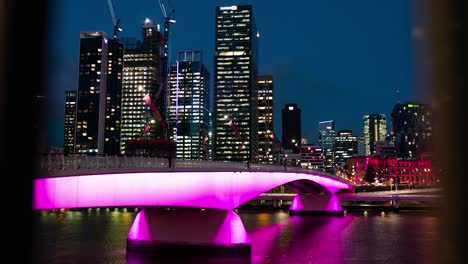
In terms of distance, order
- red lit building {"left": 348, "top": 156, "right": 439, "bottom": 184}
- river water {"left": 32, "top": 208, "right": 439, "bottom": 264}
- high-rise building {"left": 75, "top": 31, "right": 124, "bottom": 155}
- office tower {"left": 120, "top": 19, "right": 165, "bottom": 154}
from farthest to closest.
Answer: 1. red lit building {"left": 348, "top": 156, "right": 439, "bottom": 184}
2. high-rise building {"left": 75, "top": 31, "right": 124, "bottom": 155}
3. office tower {"left": 120, "top": 19, "right": 165, "bottom": 154}
4. river water {"left": 32, "top": 208, "right": 439, "bottom": 264}

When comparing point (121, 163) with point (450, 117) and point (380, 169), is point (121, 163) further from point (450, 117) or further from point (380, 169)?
point (380, 169)

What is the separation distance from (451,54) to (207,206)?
2600 cm

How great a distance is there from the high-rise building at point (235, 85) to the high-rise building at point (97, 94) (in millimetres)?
64049

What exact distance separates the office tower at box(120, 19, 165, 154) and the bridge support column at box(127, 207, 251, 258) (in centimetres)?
1128

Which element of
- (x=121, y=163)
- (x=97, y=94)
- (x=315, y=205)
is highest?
(x=97, y=94)

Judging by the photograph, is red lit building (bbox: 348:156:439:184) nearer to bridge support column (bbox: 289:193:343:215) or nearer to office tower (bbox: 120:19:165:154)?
bridge support column (bbox: 289:193:343:215)

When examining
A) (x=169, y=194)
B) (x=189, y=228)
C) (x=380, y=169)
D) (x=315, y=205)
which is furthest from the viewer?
(x=380, y=169)

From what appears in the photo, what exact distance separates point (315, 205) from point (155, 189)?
47246 mm

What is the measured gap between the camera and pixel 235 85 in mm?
162500

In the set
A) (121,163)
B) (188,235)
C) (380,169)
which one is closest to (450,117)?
(121,163)

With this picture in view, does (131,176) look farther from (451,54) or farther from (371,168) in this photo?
(371,168)

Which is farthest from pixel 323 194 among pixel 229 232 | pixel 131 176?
pixel 131 176

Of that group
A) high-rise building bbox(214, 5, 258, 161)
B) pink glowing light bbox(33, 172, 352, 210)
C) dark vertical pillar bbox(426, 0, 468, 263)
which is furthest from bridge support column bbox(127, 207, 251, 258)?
high-rise building bbox(214, 5, 258, 161)

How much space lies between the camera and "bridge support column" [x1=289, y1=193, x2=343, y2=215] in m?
66.6
